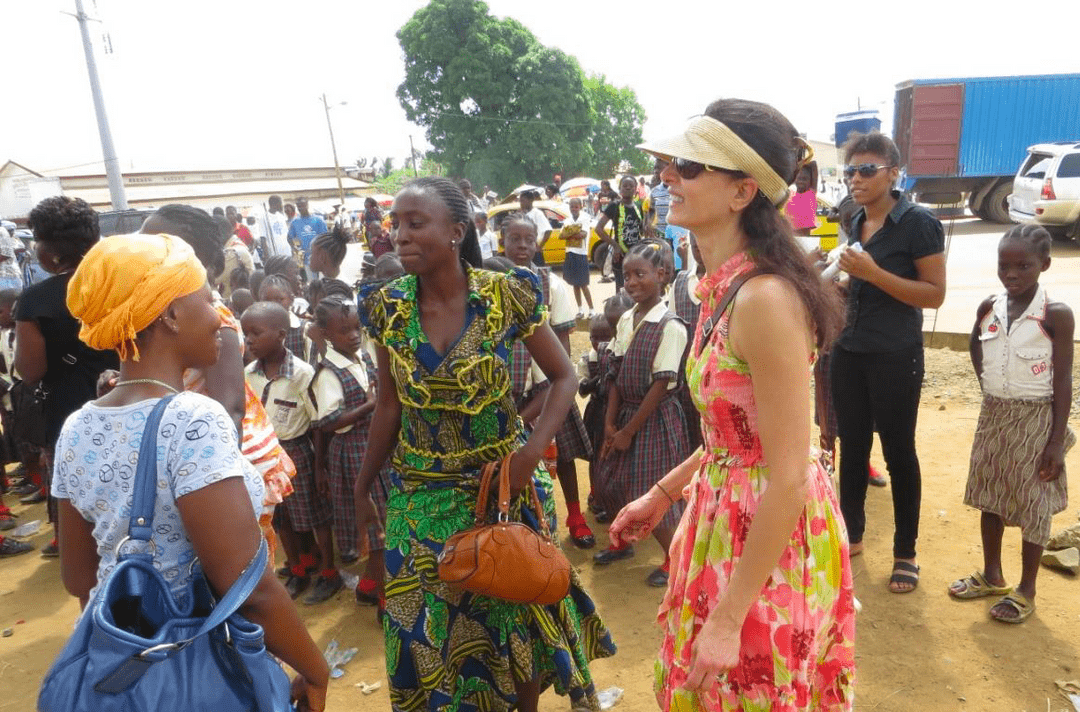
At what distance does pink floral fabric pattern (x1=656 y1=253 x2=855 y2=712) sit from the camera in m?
1.66

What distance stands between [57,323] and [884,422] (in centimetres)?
378

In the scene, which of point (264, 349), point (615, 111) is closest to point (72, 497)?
point (264, 349)

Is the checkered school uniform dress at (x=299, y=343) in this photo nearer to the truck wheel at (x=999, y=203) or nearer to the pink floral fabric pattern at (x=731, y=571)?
the pink floral fabric pattern at (x=731, y=571)

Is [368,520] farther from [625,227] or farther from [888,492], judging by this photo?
[625,227]

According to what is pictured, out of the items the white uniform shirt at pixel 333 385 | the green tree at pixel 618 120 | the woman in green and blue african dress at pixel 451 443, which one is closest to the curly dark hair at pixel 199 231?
the woman in green and blue african dress at pixel 451 443

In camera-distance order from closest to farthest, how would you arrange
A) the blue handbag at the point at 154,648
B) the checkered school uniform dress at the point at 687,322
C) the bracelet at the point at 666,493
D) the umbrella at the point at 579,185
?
the blue handbag at the point at 154,648, the bracelet at the point at 666,493, the checkered school uniform dress at the point at 687,322, the umbrella at the point at 579,185

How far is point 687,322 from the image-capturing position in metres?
4.43

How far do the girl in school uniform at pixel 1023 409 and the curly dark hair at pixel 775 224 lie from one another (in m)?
1.96

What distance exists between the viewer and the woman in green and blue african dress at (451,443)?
7.90 ft

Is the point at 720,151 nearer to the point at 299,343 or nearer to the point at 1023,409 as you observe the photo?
the point at 1023,409

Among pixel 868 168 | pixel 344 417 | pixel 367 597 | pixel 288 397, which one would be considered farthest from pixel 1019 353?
pixel 288 397

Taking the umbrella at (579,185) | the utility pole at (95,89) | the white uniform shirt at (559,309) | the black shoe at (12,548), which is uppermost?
the utility pole at (95,89)

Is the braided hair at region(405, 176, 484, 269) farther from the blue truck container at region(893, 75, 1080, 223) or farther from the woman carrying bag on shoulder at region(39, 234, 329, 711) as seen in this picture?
the blue truck container at region(893, 75, 1080, 223)

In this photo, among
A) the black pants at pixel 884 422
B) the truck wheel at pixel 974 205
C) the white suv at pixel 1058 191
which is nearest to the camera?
the black pants at pixel 884 422
